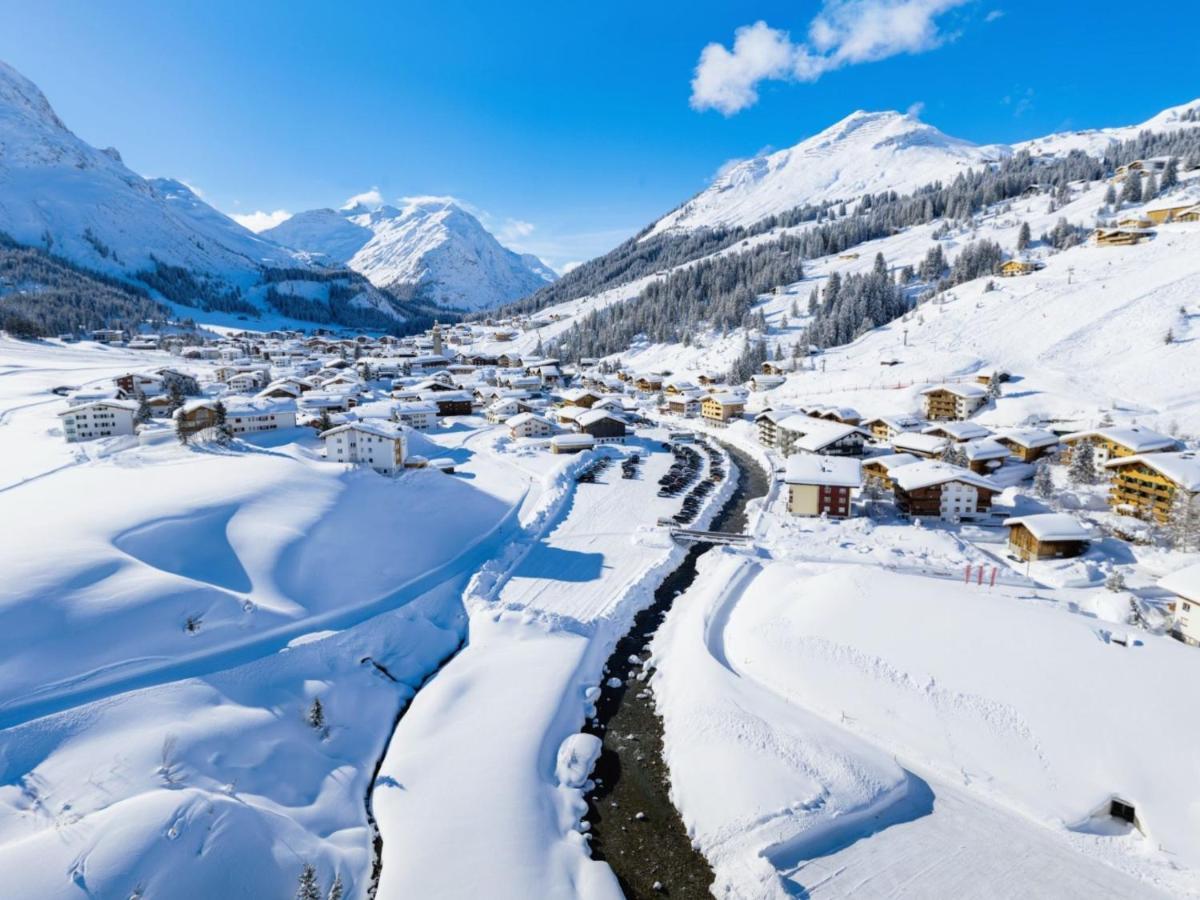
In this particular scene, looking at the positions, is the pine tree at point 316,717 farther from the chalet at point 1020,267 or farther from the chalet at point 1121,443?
the chalet at point 1020,267

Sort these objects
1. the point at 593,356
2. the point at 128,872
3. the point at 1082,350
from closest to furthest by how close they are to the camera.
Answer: the point at 128,872, the point at 1082,350, the point at 593,356

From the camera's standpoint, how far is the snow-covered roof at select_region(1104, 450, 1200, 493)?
3006 centimetres

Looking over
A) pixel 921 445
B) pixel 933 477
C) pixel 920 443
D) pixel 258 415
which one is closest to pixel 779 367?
pixel 920 443

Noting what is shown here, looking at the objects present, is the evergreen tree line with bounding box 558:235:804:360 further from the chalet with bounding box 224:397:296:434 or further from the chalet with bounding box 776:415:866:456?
the chalet with bounding box 224:397:296:434

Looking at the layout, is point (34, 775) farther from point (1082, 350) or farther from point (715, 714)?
point (1082, 350)

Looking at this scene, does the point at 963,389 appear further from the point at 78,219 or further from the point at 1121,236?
the point at 78,219

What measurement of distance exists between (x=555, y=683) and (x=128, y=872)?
11.9 metres

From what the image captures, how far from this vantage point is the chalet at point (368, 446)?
39.4 m

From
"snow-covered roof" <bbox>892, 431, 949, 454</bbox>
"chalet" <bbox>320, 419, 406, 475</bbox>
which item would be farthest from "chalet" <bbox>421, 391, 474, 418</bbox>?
"snow-covered roof" <bbox>892, 431, 949, 454</bbox>

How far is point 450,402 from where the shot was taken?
2685 inches

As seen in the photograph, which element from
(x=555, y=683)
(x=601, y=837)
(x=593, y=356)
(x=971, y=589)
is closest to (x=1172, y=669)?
(x=971, y=589)

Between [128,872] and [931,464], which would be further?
[931,464]

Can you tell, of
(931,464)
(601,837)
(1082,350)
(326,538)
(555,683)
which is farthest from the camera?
(1082,350)

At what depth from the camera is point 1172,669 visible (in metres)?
17.6
